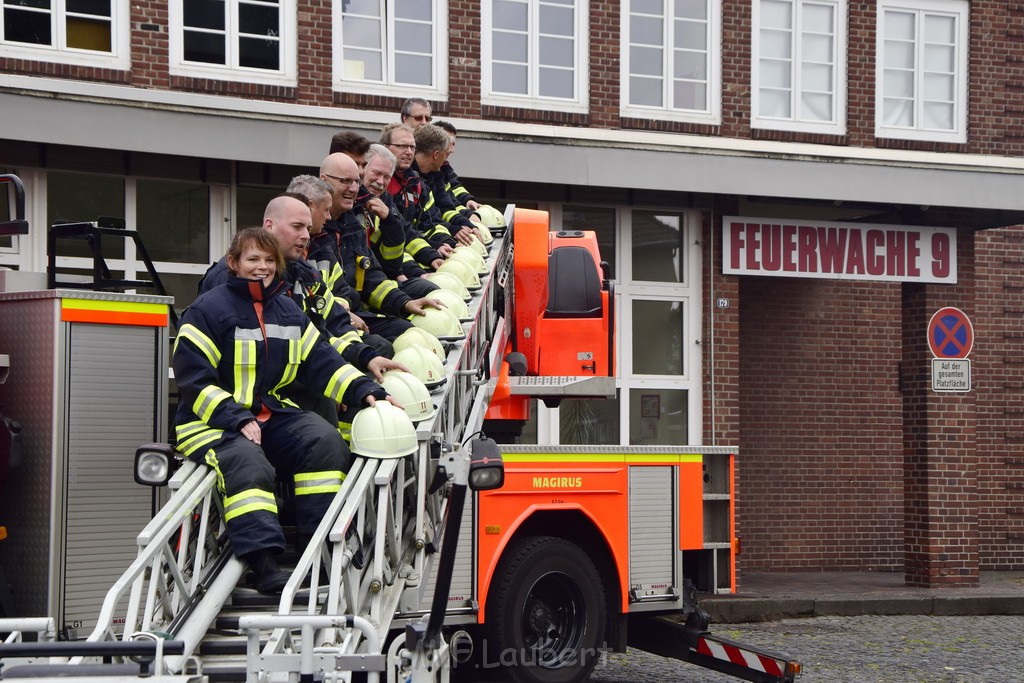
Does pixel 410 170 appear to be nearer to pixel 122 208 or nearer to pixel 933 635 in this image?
pixel 122 208

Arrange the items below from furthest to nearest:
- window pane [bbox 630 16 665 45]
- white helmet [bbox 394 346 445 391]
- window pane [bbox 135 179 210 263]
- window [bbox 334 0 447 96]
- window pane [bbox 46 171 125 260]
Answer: window pane [bbox 630 16 665 45] → window [bbox 334 0 447 96] → window pane [bbox 135 179 210 263] → window pane [bbox 46 171 125 260] → white helmet [bbox 394 346 445 391]

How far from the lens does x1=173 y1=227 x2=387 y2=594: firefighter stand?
5586 mm

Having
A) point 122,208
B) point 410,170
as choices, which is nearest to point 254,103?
point 122,208

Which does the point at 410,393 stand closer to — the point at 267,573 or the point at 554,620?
the point at 267,573

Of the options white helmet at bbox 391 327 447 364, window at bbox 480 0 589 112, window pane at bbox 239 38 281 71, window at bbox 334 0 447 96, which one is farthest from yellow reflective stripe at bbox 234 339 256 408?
window at bbox 480 0 589 112

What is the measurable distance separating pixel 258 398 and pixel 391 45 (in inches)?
369

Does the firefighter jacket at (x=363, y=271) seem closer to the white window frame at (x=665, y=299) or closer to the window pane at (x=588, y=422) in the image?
the window pane at (x=588, y=422)

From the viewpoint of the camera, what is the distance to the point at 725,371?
52.2 feet

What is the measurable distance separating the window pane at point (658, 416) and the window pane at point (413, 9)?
453 cm

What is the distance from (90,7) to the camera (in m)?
13.5

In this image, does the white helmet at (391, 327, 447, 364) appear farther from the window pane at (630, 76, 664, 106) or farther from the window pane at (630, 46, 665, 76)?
the window pane at (630, 46, 665, 76)

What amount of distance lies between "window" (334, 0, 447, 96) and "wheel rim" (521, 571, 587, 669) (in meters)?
6.98

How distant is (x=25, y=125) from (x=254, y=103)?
2093 mm

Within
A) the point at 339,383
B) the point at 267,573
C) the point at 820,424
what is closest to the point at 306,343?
the point at 339,383
